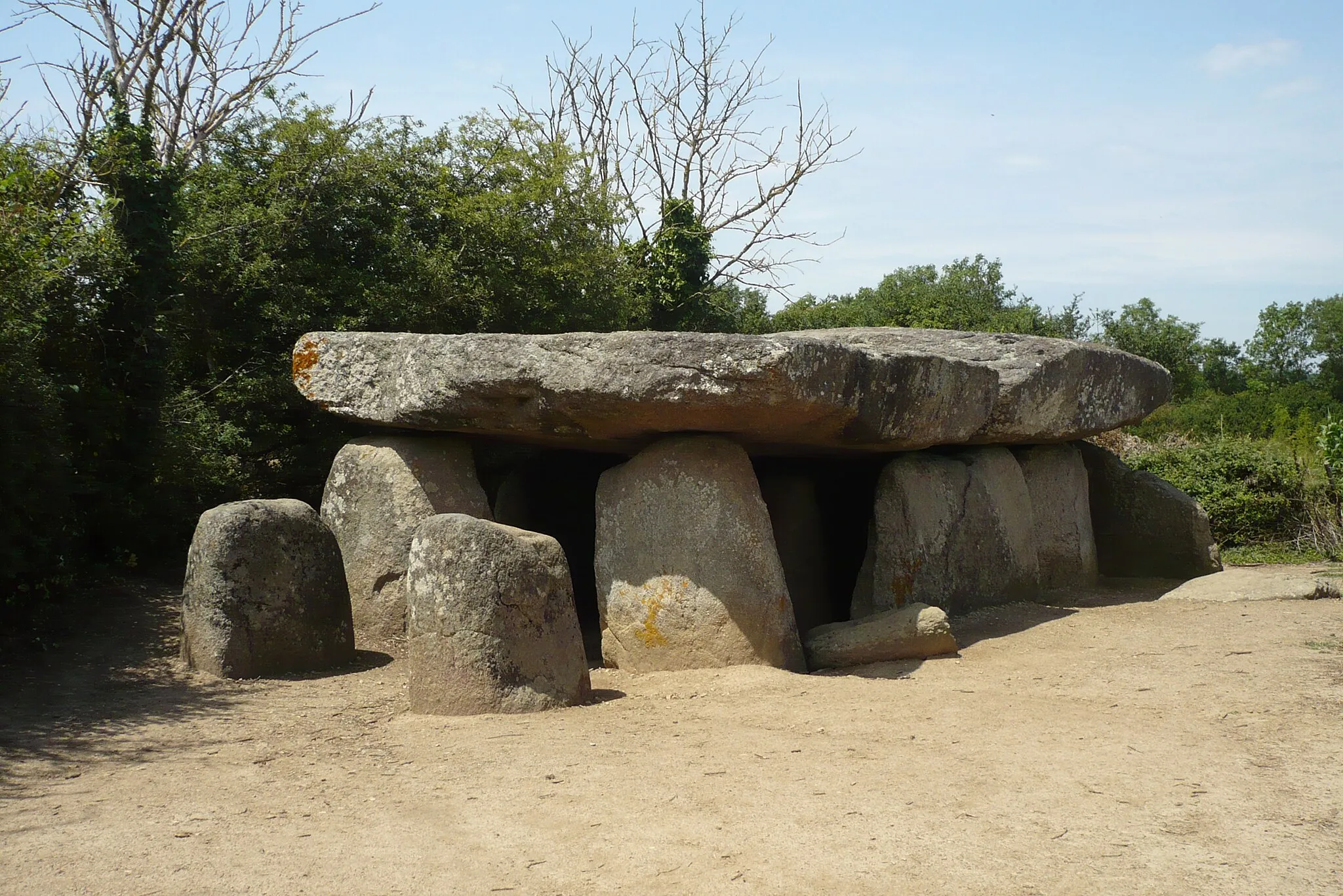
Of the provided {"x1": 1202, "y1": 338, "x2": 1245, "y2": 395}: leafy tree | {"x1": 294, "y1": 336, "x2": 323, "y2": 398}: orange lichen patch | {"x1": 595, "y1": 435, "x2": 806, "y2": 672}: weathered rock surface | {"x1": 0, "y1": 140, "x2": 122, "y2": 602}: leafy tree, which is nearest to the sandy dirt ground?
{"x1": 595, "y1": 435, "x2": 806, "y2": 672}: weathered rock surface

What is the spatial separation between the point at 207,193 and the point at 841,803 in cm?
908

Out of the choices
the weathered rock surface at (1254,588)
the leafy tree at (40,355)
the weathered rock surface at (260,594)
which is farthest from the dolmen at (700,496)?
the leafy tree at (40,355)

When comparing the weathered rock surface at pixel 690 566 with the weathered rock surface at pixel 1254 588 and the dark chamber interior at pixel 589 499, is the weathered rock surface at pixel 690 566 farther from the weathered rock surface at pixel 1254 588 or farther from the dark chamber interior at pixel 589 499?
the weathered rock surface at pixel 1254 588

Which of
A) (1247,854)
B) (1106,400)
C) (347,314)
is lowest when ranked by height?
(1247,854)

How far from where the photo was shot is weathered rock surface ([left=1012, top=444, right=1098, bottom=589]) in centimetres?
952

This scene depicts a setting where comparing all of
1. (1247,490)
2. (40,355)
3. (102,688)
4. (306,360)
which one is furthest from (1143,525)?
(40,355)

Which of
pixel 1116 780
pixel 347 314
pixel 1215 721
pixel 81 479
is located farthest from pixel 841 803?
pixel 347 314

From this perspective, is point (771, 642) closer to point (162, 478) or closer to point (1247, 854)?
point (1247, 854)

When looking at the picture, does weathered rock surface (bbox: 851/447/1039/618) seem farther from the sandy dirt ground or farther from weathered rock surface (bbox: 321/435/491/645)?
weathered rock surface (bbox: 321/435/491/645)

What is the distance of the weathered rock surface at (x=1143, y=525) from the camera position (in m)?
10.0

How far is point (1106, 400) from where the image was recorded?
31.6 ft

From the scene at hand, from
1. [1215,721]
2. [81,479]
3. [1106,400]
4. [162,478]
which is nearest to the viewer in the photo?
[1215,721]

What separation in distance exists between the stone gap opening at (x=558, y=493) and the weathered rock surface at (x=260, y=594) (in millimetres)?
2200

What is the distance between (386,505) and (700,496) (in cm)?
220
